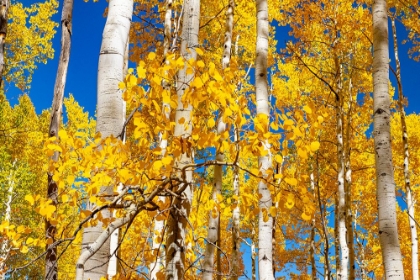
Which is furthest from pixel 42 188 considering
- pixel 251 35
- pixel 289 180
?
pixel 289 180

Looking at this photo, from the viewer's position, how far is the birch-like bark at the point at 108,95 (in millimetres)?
1749

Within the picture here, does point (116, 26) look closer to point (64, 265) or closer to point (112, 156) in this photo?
point (112, 156)

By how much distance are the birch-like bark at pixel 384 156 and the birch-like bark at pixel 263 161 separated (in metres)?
0.95

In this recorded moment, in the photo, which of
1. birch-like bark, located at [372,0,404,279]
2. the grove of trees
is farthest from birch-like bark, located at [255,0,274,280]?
birch-like bark, located at [372,0,404,279]

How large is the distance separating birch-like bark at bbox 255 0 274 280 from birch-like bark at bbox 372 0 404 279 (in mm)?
945

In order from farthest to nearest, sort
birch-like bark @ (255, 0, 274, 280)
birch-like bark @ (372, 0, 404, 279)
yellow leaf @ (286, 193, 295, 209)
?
birch-like bark @ (255, 0, 274, 280), birch-like bark @ (372, 0, 404, 279), yellow leaf @ (286, 193, 295, 209)

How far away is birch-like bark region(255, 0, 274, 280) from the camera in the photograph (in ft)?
10.0

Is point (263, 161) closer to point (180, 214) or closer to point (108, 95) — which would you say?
point (180, 214)

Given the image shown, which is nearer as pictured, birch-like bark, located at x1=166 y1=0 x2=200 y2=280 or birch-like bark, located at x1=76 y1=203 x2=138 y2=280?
birch-like bark, located at x1=76 y1=203 x2=138 y2=280

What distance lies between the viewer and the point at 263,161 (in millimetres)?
3193

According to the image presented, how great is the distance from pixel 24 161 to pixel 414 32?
14.4 meters

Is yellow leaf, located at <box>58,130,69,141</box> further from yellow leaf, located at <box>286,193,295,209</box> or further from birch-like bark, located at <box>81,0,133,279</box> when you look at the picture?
yellow leaf, located at <box>286,193,295,209</box>

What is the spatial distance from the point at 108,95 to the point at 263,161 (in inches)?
67.4

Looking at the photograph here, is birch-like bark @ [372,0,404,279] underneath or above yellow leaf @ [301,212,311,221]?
above
